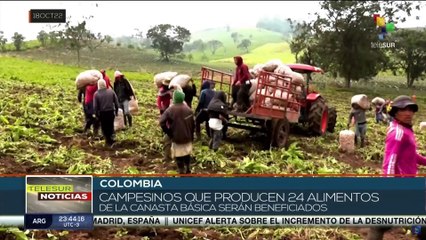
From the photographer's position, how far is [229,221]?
436 centimetres

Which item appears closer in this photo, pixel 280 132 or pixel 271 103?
pixel 271 103

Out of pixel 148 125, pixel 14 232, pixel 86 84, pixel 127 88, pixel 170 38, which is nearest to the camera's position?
pixel 14 232

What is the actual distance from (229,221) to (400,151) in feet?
4.98

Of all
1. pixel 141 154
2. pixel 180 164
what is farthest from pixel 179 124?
pixel 141 154

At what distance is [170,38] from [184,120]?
2419 cm

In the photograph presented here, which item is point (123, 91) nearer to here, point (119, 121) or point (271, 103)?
point (119, 121)

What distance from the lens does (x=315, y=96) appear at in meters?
11.8

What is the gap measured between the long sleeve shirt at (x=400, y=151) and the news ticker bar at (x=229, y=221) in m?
0.41

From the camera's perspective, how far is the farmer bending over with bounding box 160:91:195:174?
7.09 metres

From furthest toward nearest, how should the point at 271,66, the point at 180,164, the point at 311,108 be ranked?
the point at 311,108 → the point at 271,66 → the point at 180,164

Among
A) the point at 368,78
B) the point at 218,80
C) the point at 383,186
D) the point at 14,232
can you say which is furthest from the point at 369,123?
the point at 368,78

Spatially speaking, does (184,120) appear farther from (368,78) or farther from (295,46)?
(295,46)

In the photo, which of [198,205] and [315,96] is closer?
[198,205]

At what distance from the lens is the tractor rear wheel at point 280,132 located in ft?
32.1
